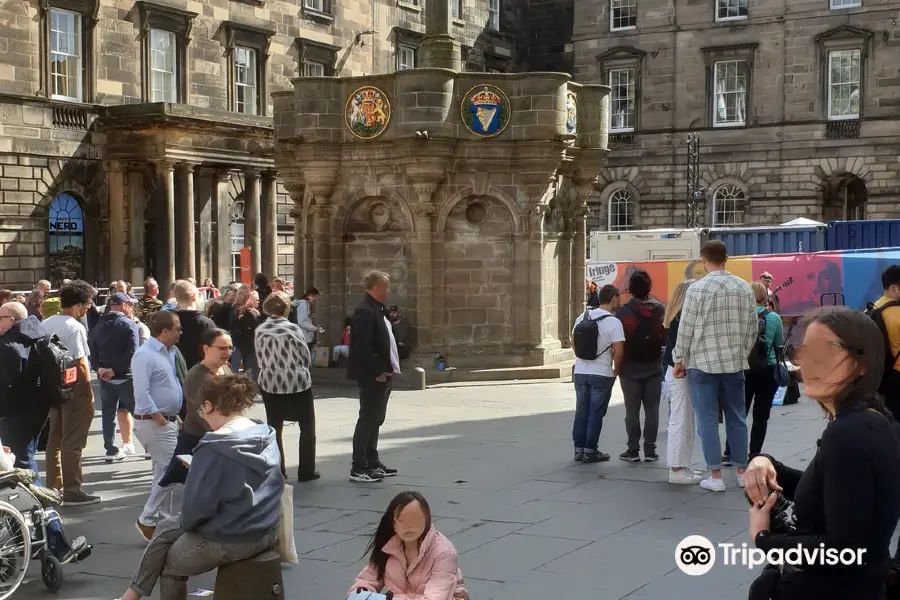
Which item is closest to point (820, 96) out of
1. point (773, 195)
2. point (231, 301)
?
point (773, 195)

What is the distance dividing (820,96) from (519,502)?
36.3 metres

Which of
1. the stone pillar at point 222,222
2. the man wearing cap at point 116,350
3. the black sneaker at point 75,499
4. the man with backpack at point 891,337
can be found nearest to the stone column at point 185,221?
the stone pillar at point 222,222

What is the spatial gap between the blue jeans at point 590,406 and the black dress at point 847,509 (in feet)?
25.6

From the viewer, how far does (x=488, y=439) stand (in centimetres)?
1337

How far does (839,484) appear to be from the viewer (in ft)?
11.4

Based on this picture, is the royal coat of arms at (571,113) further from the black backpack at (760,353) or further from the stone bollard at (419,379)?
the black backpack at (760,353)

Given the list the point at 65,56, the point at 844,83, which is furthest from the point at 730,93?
the point at 65,56

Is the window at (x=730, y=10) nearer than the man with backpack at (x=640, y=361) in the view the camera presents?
No

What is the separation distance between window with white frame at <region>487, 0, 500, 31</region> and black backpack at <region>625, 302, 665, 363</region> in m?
36.0

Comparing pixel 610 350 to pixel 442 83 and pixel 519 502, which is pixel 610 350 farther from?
pixel 442 83

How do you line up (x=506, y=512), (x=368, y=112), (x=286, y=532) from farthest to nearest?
(x=368, y=112), (x=506, y=512), (x=286, y=532)

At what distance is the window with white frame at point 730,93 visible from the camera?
144 feet

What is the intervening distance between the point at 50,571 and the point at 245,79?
28.7 meters

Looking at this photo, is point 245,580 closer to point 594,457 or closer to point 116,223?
point 594,457
